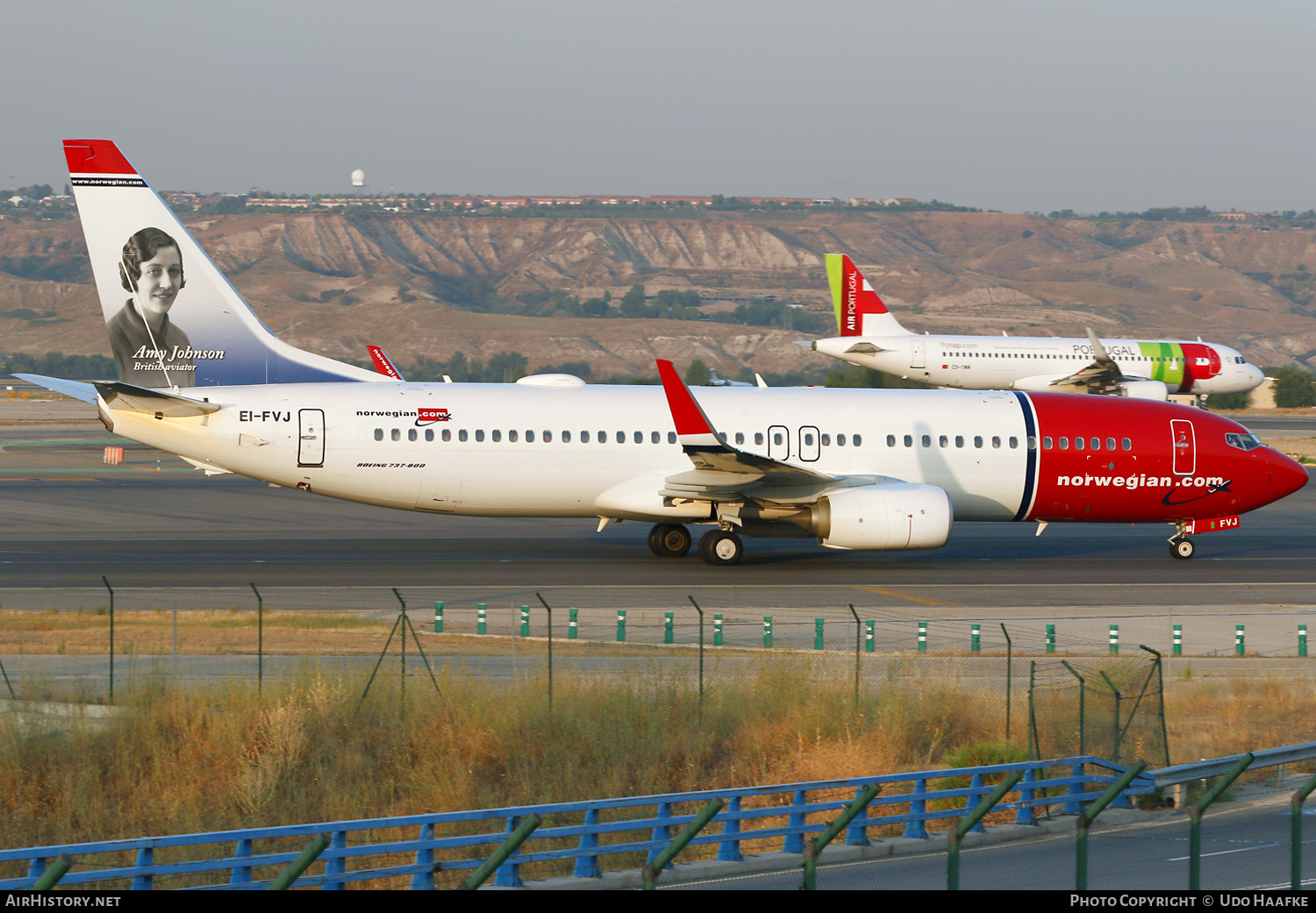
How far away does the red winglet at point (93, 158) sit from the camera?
1064 inches

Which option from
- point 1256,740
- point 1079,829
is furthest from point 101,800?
point 1256,740

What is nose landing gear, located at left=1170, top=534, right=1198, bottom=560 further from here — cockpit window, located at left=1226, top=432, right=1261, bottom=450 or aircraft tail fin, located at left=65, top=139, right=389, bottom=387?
aircraft tail fin, located at left=65, top=139, right=389, bottom=387

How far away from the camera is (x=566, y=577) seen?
27.4 m

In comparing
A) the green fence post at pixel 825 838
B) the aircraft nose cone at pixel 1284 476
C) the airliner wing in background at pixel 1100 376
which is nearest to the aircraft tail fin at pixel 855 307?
the airliner wing in background at pixel 1100 376

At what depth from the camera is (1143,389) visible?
220 ft

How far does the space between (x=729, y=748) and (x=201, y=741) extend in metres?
6.13

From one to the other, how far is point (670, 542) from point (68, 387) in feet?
43.5

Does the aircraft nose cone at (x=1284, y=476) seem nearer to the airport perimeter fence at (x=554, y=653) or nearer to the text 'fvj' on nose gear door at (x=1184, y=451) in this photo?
the text 'fvj' on nose gear door at (x=1184, y=451)

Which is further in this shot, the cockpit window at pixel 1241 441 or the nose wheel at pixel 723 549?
the cockpit window at pixel 1241 441

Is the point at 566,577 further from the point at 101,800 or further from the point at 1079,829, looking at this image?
the point at 1079,829

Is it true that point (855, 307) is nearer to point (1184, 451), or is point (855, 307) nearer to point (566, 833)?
point (1184, 451)

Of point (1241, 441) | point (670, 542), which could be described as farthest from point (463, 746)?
point (1241, 441)

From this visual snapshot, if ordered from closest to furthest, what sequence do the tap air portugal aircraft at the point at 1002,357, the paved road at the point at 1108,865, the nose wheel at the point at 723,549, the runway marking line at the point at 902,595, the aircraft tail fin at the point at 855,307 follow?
the paved road at the point at 1108,865 → the runway marking line at the point at 902,595 → the nose wheel at the point at 723,549 → the tap air portugal aircraft at the point at 1002,357 → the aircraft tail fin at the point at 855,307

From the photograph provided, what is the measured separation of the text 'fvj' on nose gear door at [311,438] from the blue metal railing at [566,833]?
49.6 feet
